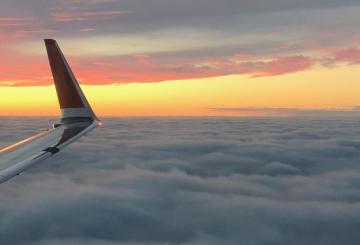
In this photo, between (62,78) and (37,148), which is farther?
(62,78)

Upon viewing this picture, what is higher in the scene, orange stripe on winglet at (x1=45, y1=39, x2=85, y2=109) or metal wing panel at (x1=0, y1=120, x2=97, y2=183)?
orange stripe on winglet at (x1=45, y1=39, x2=85, y2=109)

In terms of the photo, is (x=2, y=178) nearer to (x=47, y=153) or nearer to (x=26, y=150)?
(x=47, y=153)

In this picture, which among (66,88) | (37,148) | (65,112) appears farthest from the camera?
(65,112)

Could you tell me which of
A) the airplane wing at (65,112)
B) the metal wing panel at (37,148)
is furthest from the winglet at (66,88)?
the metal wing panel at (37,148)

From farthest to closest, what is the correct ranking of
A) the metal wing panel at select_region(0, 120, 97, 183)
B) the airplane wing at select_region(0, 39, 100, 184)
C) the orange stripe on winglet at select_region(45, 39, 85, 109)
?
the orange stripe on winglet at select_region(45, 39, 85, 109) < the airplane wing at select_region(0, 39, 100, 184) < the metal wing panel at select_region(0, 120, 97, 183)

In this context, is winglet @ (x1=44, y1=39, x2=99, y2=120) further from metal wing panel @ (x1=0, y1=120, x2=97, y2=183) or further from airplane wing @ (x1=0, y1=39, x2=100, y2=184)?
metal wing panel @ (x1=0, y1=120, x2=97, y2=183)

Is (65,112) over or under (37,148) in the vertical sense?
over

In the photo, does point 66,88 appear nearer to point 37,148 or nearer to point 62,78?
point 62,78

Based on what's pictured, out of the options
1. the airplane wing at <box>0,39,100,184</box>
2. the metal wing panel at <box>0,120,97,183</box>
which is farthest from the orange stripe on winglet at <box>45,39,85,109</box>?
the metal wing panel at <box>0,120,97,183</box>

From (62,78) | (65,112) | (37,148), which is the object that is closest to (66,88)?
(62,78)
